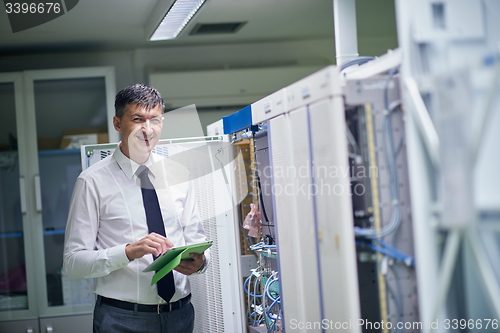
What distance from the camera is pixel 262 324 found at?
286 centimetres

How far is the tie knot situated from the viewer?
229 centimetres

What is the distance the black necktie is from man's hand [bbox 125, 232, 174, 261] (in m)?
0.18

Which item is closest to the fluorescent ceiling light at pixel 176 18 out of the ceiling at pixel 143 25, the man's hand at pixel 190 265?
the ceiling at pixel 143 25

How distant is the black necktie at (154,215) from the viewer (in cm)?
216

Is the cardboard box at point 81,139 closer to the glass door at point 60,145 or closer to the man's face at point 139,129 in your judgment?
the glass door at point 60,145

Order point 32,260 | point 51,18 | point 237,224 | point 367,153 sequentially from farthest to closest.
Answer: point 32,260 < point 51,18 < point 237,224 < point 367,153

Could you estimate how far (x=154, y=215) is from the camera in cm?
223

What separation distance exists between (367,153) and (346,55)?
2.82 ft

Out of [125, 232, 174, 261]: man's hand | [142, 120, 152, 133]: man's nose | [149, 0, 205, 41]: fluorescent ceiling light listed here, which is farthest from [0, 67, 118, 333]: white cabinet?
[125, 232, 174, 261]: man's hand

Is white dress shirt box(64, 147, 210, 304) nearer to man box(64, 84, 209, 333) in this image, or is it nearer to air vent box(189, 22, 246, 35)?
man box(64, 84, 209, 333)

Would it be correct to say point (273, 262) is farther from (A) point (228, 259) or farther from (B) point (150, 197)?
(B) point (150, 197)

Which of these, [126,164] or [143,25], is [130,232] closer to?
[126,164]

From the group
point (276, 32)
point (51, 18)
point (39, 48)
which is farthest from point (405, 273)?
point (39, 48)

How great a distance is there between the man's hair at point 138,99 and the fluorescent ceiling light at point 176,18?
106 centimetres
